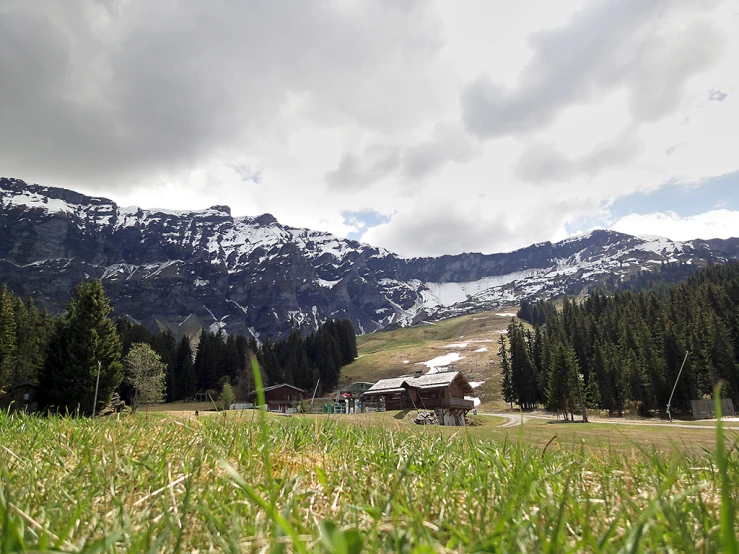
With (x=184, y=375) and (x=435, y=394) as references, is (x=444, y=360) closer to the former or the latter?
(x=184, y=375)

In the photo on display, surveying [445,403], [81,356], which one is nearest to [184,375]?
[81,356]

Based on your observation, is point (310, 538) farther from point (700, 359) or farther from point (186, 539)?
point (700, 359)

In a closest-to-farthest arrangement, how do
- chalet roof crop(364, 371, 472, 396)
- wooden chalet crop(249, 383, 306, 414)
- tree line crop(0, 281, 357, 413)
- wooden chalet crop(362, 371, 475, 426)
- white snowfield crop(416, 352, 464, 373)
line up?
1. tree line crop(0, 281, 357, 413)
2. wooden chalet crop(362, 371, 475, 426)
3. chalet roof crop(364, 371, 472, 396)
4. wooden chalet crop(249, 383, 306, 414)
5. white snowfield crop(416, 352, 464, 373)

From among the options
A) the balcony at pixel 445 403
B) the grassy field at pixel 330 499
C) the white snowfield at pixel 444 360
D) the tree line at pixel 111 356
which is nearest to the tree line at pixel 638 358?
the balcony at pixel 445 403

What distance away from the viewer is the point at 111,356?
44094mm

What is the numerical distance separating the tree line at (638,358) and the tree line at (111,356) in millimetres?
58769

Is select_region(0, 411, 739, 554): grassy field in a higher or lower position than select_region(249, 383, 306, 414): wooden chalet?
higher

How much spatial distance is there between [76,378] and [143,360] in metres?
28.7

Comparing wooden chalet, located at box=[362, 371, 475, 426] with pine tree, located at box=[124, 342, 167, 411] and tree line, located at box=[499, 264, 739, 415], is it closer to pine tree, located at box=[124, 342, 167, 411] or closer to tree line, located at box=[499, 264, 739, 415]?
tree line, located at box=[499, 264, 739, 415]

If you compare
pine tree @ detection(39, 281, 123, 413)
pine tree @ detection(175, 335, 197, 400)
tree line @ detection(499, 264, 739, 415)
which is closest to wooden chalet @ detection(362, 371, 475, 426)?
tree line @ detection(499, 264, 739, 415)

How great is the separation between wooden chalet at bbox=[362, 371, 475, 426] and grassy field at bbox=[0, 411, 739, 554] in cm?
6144

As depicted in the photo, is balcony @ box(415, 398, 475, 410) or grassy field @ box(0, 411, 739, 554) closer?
grassy field @ box(0, 411, 739, 554)

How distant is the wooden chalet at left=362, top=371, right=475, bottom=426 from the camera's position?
67.4 meters

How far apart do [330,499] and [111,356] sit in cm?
4971
